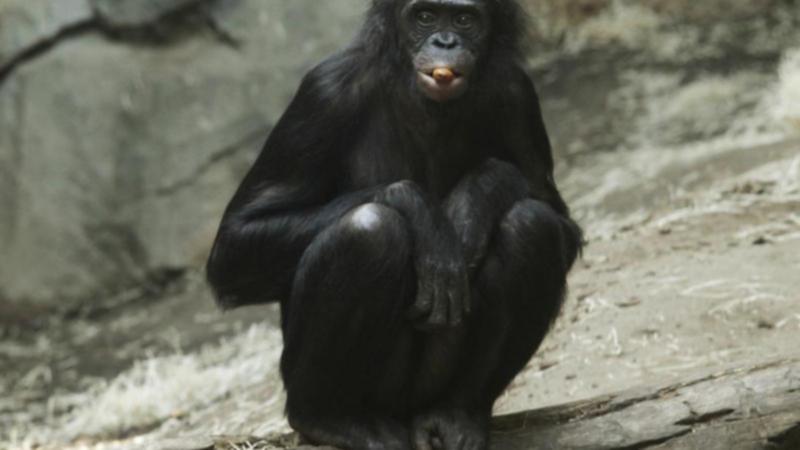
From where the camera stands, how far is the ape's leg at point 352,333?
4.32 metres

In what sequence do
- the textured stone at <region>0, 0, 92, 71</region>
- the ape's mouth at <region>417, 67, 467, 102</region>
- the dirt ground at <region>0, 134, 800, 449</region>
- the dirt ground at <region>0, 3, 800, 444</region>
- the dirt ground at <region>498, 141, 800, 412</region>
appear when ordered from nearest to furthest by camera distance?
the ape's mouth at <region>417, 67, 467, 102</region> < the dirt ground at <region>498, 141, 800, 412</region> < the dirt ground at <region>0, 134, 800, 449</region> < the dirt ground at <region>0, 3, 800, 444</region> < the textured stone at <region>0, 0, 92, 71</region>

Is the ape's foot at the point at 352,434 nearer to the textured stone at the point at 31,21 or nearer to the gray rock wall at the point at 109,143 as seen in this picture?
the gray rock wall at the point at 109,143

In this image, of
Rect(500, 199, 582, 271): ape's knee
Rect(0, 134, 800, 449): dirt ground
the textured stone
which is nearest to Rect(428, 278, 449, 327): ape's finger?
Rect(500, 199, 582, 271): ape's knee

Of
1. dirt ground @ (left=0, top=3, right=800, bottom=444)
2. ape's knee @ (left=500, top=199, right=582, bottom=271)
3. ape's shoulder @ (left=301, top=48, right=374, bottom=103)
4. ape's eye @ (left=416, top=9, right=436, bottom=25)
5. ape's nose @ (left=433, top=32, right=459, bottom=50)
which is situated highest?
ape's eye @ (left=416, top=9, right=436, bottom=25)

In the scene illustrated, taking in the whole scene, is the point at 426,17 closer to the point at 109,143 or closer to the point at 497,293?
the point at 497,293

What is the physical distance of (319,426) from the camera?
15.0 ft

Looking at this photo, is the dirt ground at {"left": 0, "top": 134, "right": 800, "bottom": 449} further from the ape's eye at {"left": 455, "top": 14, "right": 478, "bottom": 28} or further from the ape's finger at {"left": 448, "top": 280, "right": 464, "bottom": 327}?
the ape's eye at {"left": 455, "top": 14, "right": 478, "bottom": 28}

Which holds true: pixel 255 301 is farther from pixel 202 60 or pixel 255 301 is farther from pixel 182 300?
pixel 202 60

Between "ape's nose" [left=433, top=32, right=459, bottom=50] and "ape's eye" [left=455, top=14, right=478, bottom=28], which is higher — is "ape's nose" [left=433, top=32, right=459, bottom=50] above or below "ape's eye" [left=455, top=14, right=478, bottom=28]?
below

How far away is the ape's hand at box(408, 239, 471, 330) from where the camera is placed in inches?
173

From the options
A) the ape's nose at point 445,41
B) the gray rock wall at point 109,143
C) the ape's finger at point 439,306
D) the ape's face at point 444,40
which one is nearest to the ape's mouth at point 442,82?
the ape's face at point 444,40

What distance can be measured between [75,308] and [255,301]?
22.5 ft

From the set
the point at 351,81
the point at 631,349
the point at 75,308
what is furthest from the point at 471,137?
the point at 75,308

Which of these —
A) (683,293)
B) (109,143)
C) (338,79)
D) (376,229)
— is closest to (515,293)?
(376,229)
